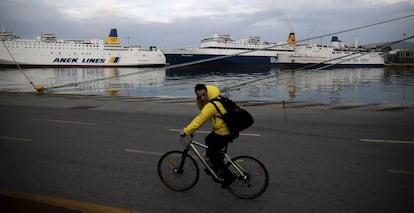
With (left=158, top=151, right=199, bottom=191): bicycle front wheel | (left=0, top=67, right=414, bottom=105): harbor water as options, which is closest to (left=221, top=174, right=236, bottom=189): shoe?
(left=158, top=151, right=199, bottom=191): bicycle front wheel

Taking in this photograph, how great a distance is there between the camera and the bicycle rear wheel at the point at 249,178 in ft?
Answer: 14.9

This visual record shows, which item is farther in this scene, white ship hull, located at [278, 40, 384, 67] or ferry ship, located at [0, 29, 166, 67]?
white ship hull, located at [278, 40, 384, 67]

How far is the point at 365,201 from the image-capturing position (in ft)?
14.8

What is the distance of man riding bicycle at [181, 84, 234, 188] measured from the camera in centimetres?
432

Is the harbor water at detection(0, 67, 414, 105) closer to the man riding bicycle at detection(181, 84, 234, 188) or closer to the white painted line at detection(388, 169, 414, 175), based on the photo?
the man riding bicycle at detection(181, 84, 234, 188)

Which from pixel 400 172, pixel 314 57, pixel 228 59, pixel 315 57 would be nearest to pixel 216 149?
pixel 400 172

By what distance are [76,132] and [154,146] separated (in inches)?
122

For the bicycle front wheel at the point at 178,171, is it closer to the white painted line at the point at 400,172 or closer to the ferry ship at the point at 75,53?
the white painted line at the point at 400,172

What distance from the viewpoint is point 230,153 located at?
7109mm

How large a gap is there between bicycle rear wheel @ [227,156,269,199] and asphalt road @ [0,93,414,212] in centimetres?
14

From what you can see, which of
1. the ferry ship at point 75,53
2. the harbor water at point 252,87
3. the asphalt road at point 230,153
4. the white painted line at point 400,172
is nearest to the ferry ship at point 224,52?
the ferry ship at point 75,53

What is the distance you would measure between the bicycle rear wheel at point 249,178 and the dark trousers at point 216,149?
0.13 m

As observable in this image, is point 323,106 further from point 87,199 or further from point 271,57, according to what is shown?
point 271,57

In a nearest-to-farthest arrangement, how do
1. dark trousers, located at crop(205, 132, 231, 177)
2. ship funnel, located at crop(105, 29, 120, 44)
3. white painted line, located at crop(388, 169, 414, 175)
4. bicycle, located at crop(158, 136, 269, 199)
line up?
dark trousers, located at crop(205, 132, 231, 177)
bicycle, located at crop(158, 136, 269, 199)
white painted line, located at crop(388, 169, 414, 175)
ship funnel, located at crop(105, 29, 120, 44)
